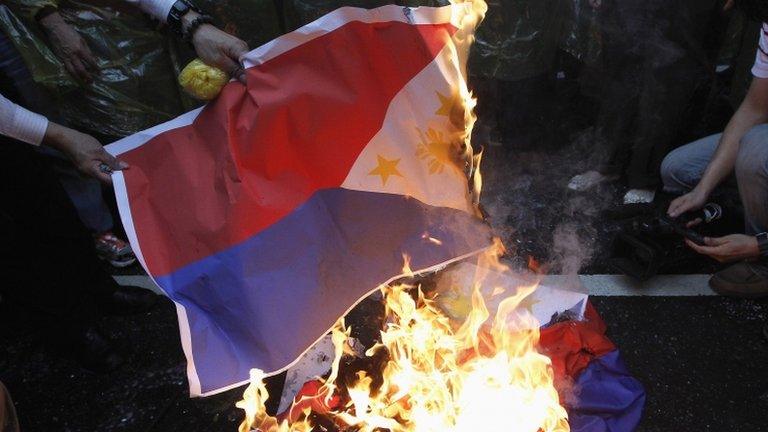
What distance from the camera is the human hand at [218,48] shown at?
2.31 m

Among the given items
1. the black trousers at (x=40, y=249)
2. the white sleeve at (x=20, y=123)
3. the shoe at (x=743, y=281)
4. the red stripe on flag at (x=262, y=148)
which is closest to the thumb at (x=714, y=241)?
the shoe at (x=743, y=281)

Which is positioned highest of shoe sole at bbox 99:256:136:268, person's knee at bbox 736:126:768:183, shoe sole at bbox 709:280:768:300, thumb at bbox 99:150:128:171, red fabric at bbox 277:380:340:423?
thumb at bbox 99:150:128:171

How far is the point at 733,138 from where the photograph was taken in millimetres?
3055

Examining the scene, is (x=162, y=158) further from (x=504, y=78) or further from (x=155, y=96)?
(x=504, y=78)

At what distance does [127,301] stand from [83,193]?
1002mm

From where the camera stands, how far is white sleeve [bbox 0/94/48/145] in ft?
7.34

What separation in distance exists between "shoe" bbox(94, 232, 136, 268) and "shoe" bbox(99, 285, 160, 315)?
482mm

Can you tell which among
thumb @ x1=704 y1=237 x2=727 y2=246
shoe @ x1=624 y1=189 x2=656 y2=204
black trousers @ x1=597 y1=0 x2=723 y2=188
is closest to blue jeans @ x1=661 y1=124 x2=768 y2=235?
thumb @ x1=704 y1=237 x2=727 y2=246

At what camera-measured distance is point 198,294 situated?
2.20 m

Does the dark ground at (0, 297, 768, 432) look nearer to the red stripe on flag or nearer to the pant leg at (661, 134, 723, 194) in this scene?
the pant leg at (661, 134, 723, 194)

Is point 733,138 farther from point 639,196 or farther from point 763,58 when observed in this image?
point 639,196

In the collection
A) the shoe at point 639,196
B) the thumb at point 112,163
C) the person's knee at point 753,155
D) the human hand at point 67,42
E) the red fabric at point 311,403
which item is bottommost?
the red fabric at point 311,403

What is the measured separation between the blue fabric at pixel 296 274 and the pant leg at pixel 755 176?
167 cm

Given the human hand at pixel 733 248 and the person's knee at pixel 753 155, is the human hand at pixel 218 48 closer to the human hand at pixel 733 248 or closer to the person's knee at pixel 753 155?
the human hand at pixel 733 248
